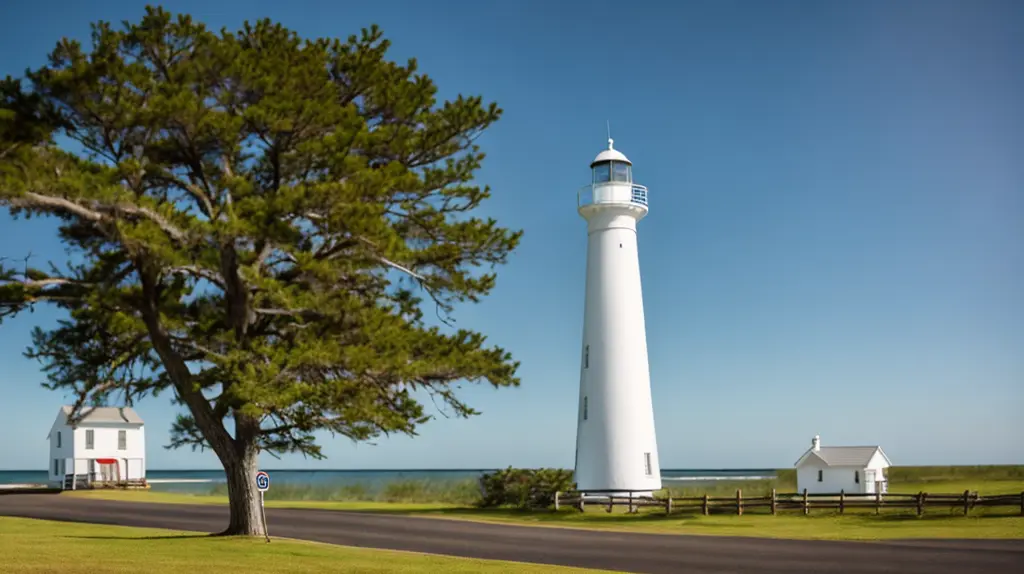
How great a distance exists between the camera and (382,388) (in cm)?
2275

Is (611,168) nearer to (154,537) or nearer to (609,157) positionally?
(609,157)

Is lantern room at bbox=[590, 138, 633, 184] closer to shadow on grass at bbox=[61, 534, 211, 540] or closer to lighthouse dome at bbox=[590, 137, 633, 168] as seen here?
lighthouse dome at bbox=[590, 137, 633, 168]

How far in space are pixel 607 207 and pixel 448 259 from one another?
52.9ft

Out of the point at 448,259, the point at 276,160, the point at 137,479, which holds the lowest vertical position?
the point at 137,479

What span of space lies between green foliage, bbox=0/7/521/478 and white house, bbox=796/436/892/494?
27.1 metres

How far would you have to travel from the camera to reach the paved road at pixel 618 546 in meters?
20.2

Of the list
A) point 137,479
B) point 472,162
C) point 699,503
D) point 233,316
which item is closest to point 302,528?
point 233,316

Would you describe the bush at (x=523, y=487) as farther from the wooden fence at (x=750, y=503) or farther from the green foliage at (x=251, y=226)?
the green foliage at (x=251, y=226)

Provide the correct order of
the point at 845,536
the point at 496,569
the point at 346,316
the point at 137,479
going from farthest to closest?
the point at 137,479
the point at 845,536
the point at 346,316
the point at 496,569

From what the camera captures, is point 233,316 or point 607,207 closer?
point 233,316

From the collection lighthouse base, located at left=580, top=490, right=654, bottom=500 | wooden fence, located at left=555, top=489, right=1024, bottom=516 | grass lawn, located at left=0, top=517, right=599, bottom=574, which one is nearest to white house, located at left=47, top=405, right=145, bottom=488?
lighthouse base, located at left=580, top=490, right=654, bottom=500

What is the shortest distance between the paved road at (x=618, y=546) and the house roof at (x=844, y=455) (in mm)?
20219

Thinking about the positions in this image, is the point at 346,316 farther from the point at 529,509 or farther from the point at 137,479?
the point at 137,479

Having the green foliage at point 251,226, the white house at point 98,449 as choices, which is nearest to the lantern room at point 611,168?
the green foliage at point 251,226
